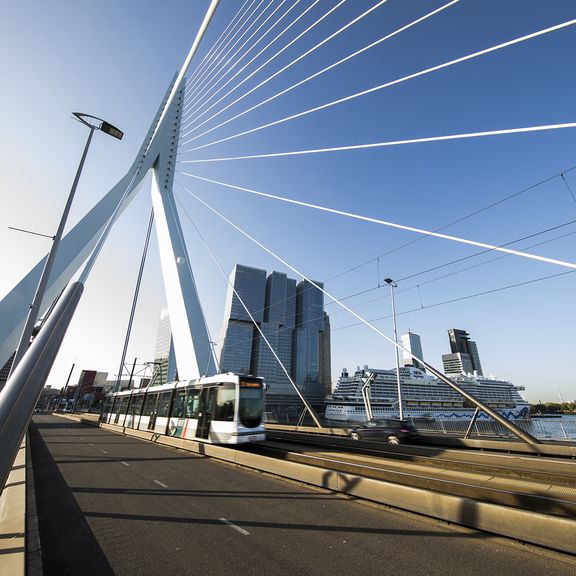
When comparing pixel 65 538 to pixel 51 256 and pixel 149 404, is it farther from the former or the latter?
pixel 149 404

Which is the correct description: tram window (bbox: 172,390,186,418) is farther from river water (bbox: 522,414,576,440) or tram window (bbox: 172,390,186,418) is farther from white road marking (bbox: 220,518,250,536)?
river water (bbox: 522,414,576,440)

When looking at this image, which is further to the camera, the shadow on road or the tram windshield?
the tram windshield

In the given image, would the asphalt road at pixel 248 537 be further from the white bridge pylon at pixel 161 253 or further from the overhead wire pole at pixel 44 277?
the white bridge pylon at pixel 161 253

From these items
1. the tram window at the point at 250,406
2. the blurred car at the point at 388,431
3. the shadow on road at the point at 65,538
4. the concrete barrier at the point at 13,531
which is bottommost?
the shadow on road at the point at 65,538

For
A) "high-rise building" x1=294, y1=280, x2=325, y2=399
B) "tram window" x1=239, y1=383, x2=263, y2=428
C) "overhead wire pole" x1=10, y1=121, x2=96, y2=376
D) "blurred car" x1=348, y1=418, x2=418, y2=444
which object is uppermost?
"high-rise building" x1=294, y1=280, x2=325, y2=399

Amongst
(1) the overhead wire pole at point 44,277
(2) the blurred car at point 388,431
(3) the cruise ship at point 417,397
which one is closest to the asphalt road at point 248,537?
(1) the overhead wire pole at point 44,277

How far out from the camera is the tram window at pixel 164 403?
1900cm

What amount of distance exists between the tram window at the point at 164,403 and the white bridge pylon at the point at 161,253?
156cm

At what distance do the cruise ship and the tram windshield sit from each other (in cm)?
5459

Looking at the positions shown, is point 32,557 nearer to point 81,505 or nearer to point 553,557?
point 81,505

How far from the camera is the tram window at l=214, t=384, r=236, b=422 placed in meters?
13.9

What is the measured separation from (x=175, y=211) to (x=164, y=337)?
265 ft

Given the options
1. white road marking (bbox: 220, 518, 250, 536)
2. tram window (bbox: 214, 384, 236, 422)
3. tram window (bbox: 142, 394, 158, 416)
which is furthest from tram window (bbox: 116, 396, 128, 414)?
white road marking (bbox: 220, 518, 250, 536)

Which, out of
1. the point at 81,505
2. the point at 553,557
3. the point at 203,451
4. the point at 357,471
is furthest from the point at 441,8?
the point at 203,451
